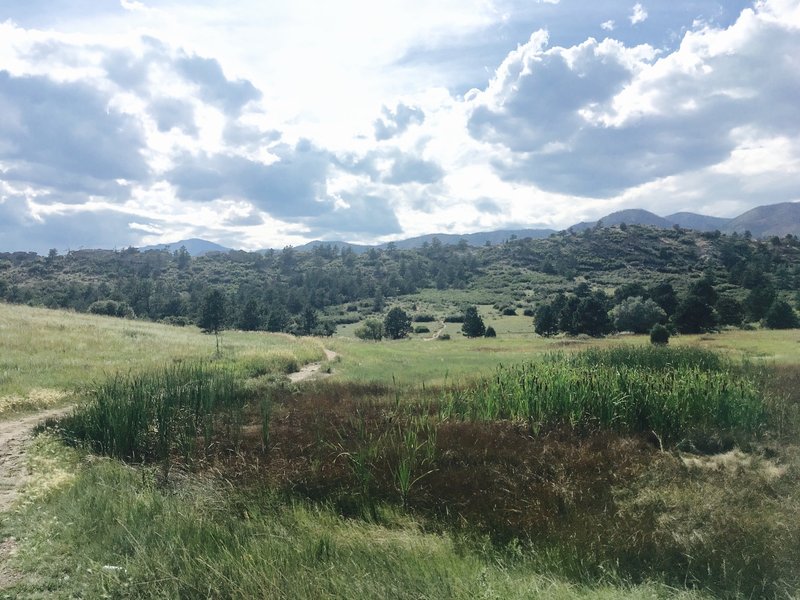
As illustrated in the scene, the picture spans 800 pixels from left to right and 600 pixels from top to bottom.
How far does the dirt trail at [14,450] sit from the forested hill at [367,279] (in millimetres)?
80477

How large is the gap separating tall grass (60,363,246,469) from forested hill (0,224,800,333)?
82606mm

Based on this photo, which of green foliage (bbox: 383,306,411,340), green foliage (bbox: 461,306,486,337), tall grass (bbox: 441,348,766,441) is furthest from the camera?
green foliage (bbox: 383,306,411,340)

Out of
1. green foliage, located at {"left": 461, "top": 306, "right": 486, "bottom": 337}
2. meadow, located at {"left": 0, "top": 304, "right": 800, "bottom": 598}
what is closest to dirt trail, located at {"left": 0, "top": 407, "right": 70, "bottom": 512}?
meadow, located at {"left": 0, "top": 304, "right": 800, "bottom": 598}

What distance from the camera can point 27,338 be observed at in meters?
30.3

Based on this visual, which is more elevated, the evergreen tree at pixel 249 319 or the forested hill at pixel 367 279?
the forested hill at pixel 367 279

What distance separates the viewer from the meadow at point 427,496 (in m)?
5.48

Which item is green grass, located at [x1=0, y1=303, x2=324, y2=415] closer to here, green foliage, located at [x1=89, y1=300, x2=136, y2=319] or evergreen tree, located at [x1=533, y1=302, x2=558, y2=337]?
evergreen tree, located at [x1=533, y1=302, x2=558, y2=337]

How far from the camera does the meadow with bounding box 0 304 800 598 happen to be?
18.0 feet

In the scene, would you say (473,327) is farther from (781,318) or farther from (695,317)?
(781,318)

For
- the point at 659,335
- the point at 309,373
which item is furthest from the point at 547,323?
the point at 309,373

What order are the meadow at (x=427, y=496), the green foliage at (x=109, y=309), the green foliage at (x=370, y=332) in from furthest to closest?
the green foliage at (x=370, y=332) → the green foliage at (x=109, y=309) → the meadow at (x=427, y=496)

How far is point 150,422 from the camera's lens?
38.7ft

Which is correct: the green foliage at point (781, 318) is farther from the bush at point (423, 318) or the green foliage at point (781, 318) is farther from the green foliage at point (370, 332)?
the bush at point (423, 318)

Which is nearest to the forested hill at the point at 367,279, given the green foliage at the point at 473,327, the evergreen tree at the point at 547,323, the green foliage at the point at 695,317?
the evergreen tree at the point at 547,323
